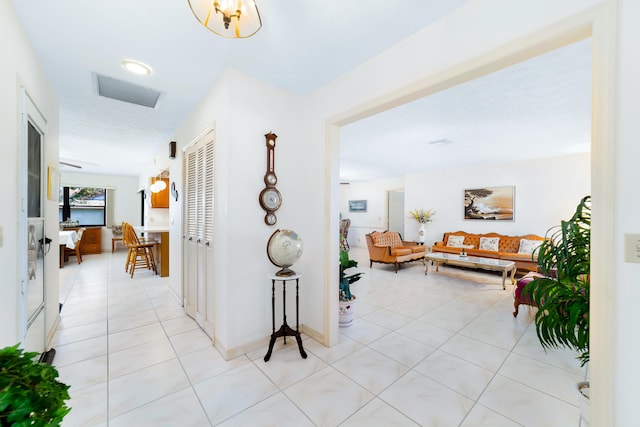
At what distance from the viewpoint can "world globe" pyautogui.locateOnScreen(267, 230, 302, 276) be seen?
2.20 metres

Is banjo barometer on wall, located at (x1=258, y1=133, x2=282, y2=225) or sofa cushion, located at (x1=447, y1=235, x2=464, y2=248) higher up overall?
banjo barometer on wall, located at (x1=258, y1=133, x2=282, y2=225)

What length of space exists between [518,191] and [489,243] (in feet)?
4.27

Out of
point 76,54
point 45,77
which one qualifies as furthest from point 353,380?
point 45,77

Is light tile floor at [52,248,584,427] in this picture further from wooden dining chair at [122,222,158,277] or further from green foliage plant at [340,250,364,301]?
wooden dining chair at [122,222,158,277]

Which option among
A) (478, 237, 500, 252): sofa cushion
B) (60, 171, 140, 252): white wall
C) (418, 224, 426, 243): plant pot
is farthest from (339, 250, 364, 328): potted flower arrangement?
(60, 171, 140, 252): white wall

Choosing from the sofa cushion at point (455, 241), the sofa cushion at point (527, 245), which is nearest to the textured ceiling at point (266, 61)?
the sofa cushion at point (527, 245)

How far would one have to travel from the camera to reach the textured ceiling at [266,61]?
1.63 meters

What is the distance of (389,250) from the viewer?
5.64 m

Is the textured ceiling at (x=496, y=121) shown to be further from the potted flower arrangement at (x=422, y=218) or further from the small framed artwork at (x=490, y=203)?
the potted flower arrangement at (x=422, y=218)

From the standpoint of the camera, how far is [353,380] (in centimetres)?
195

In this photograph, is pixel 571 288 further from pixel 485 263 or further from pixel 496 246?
pixel 496 246

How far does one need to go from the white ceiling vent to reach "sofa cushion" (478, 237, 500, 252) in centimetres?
650

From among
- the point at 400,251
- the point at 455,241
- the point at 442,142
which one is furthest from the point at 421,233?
the point at 442,142

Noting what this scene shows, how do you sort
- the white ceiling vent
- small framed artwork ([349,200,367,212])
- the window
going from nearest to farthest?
the white ceiling vent < the window < small framed artwork ([349,200,367,212])
